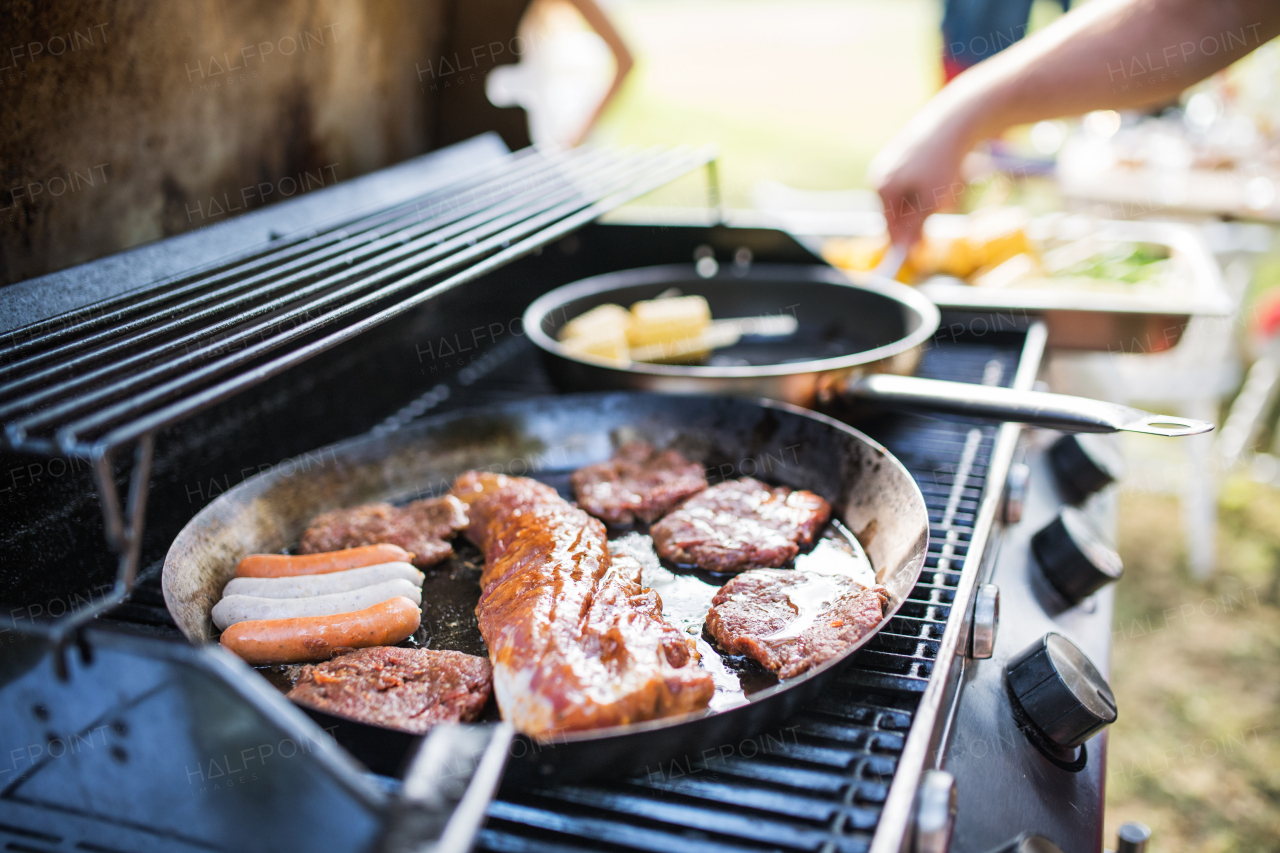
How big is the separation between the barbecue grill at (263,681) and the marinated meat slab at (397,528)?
0.28 metres

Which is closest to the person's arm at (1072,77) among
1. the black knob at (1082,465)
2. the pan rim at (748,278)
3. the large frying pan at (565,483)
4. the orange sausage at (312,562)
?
the pan rim at (748,278)

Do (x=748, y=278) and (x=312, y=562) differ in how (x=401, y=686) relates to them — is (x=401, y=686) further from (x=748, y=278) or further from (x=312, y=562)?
(x=748, y=278)

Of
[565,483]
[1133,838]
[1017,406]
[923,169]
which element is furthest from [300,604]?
[923,169]

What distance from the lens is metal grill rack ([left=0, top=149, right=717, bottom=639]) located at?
1207mm

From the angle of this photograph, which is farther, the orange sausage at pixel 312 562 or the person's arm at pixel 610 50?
the person's arm at pixel 610 50

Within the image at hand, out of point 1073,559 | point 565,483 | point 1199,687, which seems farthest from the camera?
point 1199,687

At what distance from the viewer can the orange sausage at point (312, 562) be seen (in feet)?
6.97

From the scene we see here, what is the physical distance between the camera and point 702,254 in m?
4.21

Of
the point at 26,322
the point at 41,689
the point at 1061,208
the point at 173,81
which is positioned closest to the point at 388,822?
the point at 41,689

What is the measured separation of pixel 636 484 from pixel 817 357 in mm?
1285

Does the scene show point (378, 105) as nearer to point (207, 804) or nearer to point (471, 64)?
point (471, 64)

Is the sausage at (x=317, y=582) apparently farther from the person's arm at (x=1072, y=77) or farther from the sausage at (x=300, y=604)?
the person's arm at (x=1072, y=77)

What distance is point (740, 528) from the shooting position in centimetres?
236

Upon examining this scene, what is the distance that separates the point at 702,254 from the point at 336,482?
231 centimetres
